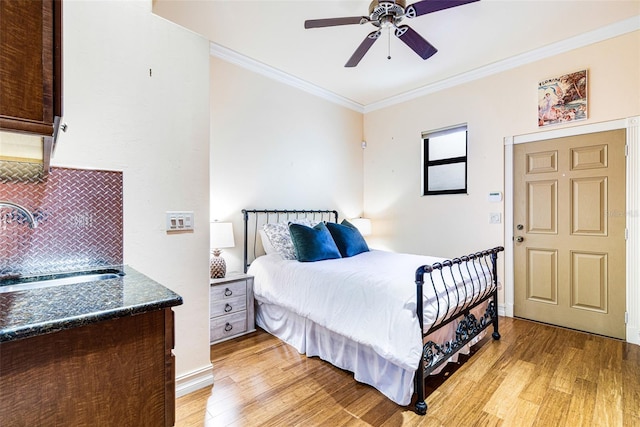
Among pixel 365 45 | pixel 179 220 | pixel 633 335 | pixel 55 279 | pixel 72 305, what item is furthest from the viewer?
pixel 633 335

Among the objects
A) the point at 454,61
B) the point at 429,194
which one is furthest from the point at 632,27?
the point at 429,194

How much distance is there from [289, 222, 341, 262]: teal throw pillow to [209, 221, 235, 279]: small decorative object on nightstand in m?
0.63

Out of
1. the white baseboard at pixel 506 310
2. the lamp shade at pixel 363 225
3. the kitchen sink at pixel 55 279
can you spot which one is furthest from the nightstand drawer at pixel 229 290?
the white baseboard at pixel 506 310

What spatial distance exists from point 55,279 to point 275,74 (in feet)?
10.3

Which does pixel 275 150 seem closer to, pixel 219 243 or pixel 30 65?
pixel 219 243

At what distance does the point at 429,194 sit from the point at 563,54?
1.99m

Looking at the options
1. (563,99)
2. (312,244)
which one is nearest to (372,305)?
(312,244)

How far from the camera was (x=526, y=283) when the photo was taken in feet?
10.7

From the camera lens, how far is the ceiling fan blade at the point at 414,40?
7.08ft

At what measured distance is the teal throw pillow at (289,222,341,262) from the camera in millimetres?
2770

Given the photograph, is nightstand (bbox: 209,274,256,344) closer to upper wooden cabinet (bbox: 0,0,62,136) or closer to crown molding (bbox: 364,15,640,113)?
upper wooden cabinet (bbox: 0,0,62,136)

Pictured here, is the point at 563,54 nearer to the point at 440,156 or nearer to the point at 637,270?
the point at 440,156

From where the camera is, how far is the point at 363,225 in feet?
14.5

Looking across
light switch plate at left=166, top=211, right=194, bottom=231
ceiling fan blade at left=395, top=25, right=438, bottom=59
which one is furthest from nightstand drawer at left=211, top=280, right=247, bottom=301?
ceiling fan blade at left=395, top=25, right=438, bottom=59
